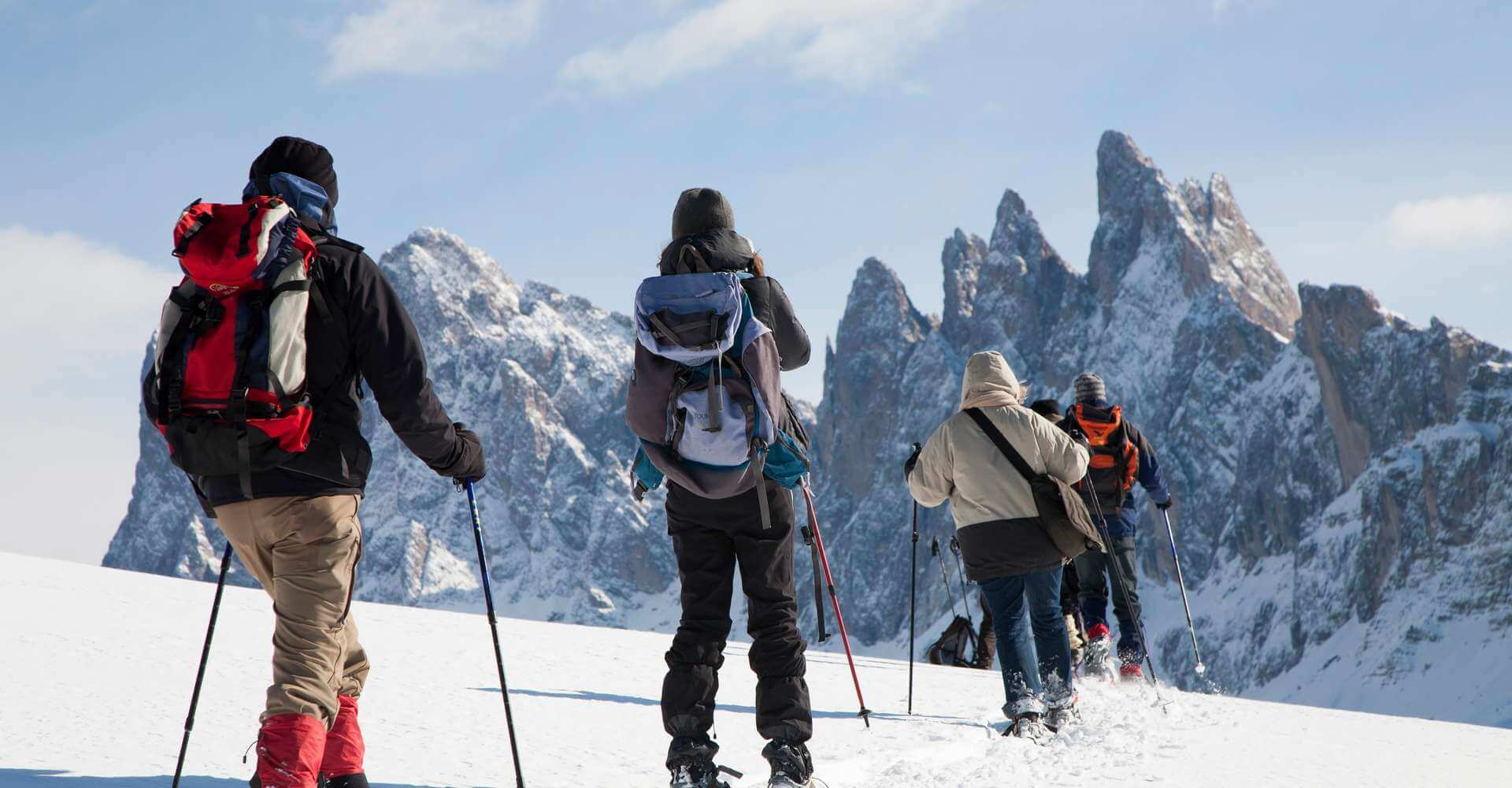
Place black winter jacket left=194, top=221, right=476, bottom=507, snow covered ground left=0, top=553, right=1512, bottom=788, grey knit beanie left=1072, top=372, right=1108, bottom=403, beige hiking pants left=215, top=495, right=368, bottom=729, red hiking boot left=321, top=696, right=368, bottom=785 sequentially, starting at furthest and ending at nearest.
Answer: grey knit beanie left=1072, top=372, right=1108, bottom=403 → snow covered ground left=0, top=553, right=1512, bottom=788 → red hiking boot left=321, top=696, right=368, bottom=785 → black winter jacket left=194, top=221, right=476, bottom=507 → beige hiking pants left=215, top=495, right=368, bottom=729

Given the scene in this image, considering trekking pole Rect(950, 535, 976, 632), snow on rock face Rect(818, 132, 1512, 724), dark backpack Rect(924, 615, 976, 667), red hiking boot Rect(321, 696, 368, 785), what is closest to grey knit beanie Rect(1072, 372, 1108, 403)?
trekking pole Rect(950, 535, 976, 632)

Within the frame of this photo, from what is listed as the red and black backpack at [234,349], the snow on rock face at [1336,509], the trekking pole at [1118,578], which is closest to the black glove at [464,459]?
the red and black backpack at [234,349]

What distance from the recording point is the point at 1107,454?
352 inches

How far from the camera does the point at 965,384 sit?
6488mm

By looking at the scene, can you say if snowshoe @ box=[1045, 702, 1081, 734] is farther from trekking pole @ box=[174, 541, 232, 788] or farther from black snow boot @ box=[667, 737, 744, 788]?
trekking pole @ box=[174, 541, 232, 788]

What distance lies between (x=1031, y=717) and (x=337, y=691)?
12.9 ft

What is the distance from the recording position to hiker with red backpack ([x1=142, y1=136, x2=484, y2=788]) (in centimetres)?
341

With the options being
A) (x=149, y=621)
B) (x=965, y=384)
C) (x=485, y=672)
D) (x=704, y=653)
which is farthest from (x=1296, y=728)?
(x=149, y=621)

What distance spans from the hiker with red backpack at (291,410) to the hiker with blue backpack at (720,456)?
0.99m

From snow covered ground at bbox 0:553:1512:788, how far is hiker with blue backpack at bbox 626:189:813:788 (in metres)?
0.64

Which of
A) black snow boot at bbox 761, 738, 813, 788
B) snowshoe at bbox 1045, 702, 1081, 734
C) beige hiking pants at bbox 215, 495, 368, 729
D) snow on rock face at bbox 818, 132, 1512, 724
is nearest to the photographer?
beige hiking pants at bbox 215, 495, 368, 729

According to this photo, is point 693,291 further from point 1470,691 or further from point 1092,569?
point 1470,691

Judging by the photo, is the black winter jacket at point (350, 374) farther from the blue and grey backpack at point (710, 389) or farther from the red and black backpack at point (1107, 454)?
the red and black backpack at point (1107, 454)

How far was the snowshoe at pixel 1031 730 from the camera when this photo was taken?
19.8ft
